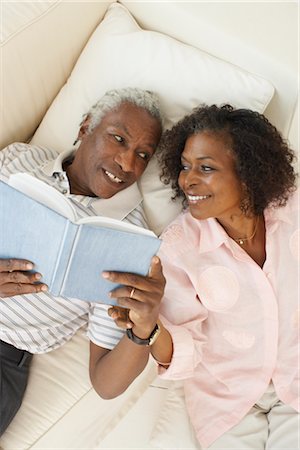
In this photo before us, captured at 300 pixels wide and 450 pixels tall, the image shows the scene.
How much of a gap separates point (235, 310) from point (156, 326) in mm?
315

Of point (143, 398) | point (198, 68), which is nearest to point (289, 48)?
point (198, 68)

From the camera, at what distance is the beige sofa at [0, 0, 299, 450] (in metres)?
1.57

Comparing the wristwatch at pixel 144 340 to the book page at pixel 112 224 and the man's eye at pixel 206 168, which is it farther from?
the man's eye at pixel 206 168

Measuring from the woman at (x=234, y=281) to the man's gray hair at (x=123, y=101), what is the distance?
3.4 inches

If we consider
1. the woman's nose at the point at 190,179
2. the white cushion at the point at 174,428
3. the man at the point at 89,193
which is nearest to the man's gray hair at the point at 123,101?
the man at the point at 89,193

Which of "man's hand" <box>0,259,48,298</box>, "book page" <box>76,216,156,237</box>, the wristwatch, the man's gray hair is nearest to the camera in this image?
"book page" <box>76,216,156,237</box>

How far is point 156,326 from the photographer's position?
4.28ft

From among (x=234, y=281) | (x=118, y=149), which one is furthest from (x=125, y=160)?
(x=234, y=281)

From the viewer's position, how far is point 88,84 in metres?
1.79

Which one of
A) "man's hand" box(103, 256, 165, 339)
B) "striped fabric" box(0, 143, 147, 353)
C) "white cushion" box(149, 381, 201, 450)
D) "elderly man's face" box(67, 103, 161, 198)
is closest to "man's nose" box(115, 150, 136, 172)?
"elderly man's face" box(67, 103, 161, 198)

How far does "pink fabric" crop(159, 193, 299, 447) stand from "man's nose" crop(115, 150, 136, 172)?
0.19 metres

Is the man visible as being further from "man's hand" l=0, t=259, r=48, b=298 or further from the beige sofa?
"man's hand" l=0, t=259, r=48, b=298

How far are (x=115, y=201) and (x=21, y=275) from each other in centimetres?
44

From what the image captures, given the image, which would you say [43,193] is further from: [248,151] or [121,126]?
[248,151]
